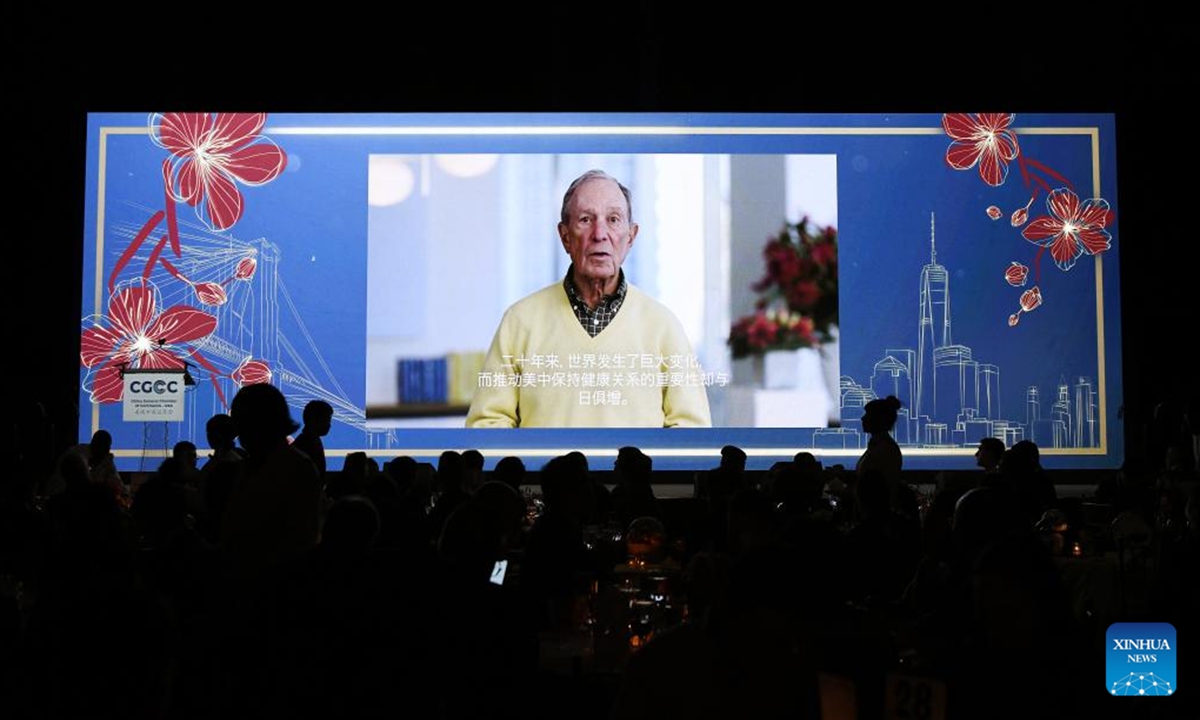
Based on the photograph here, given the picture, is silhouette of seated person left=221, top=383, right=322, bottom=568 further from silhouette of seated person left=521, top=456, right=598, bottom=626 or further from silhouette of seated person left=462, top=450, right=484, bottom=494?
silhouette of seated person left=462, top=450, right=484, bottom=494

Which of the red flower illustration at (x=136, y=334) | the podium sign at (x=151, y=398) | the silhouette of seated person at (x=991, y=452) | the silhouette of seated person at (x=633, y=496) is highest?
the red flower illustration at (x=136, y=334)

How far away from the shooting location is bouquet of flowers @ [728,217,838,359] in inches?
345

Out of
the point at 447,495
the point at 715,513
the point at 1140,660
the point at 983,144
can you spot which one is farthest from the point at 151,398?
the point at 1140,660

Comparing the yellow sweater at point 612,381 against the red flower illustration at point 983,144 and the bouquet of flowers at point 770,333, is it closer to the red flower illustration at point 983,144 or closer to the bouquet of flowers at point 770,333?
the bouquet of flowers at point 770,333

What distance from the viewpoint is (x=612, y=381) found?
343 inches

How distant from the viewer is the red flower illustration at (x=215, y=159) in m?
8.82

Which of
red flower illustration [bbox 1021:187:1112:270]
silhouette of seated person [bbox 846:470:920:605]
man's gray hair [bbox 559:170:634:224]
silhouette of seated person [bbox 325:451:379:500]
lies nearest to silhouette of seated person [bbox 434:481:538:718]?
silhouette of seated person [bbox 846:470:920:605]

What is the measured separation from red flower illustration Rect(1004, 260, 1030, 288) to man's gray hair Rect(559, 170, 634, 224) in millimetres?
2773

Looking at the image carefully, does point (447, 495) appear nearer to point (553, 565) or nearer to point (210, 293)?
point (553, 565)

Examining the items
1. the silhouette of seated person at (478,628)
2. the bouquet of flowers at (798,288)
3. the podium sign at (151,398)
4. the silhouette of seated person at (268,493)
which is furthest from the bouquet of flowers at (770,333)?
the silhouette of seated person at (478,628)

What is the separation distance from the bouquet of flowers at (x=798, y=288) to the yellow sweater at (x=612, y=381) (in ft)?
2.15

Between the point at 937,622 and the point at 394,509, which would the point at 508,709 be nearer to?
the point at 937,622
